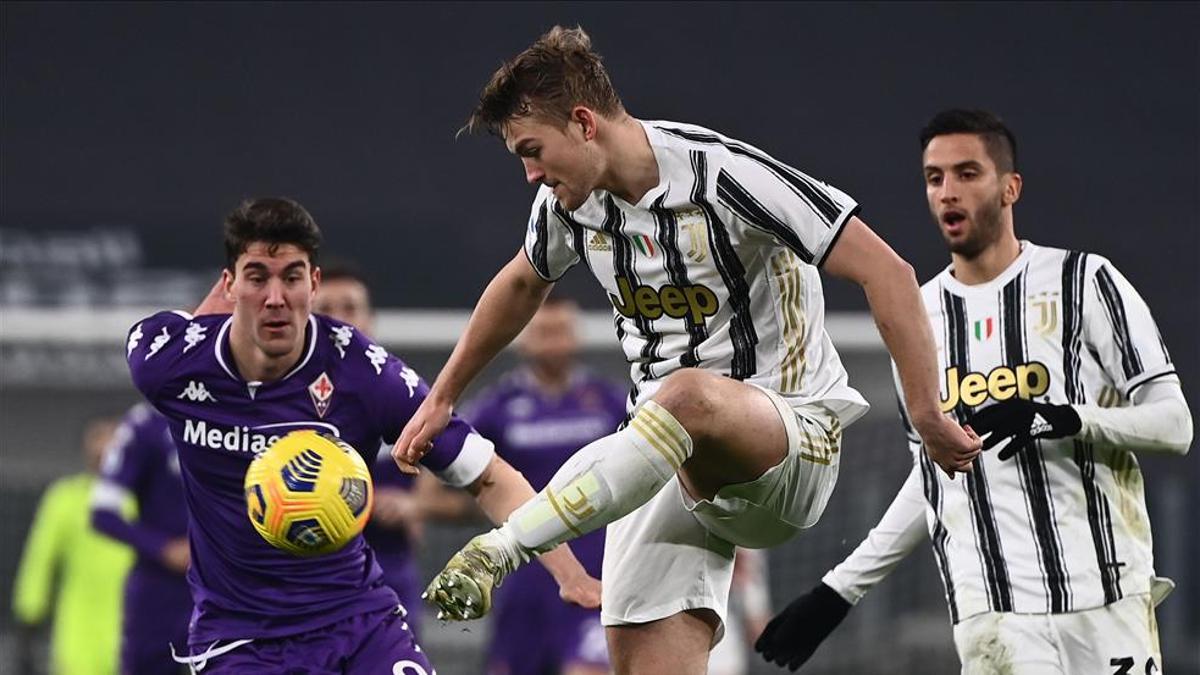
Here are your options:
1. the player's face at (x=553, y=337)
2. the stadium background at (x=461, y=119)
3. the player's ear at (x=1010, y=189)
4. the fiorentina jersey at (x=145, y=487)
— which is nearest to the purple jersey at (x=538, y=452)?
the player's face at (x=553, y=337)

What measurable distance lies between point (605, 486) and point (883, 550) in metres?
1.44

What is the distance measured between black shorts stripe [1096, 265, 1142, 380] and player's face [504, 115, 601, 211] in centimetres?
151

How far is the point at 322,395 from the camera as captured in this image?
182 inches

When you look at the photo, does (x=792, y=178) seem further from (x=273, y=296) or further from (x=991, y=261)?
(x=273, y=296)

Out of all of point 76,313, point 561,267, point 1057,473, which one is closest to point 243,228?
point 561,267

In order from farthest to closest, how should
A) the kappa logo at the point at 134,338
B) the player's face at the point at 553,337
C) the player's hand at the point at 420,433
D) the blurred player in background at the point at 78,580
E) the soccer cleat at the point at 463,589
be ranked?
the blurred player in background at the point at 78,580 → the player's face at the point at 553,337 → the kappa logo at the point at 134,338 → the player's hand at the point at 420,433 → the soccer cleat at the point at 463,589

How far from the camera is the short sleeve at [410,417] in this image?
14.6 ft

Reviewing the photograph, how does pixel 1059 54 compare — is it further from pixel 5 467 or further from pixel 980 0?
pixel 5 467

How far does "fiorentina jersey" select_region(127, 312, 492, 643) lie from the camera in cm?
448

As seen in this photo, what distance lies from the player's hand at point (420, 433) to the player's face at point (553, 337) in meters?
3.42

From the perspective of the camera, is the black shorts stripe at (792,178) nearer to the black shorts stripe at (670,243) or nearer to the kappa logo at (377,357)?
the black shorts stripe at (670,243)

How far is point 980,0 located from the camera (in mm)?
13430

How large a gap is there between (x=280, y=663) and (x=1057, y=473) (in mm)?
2117

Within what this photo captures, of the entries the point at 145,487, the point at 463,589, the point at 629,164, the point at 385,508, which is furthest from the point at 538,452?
the point at 463,589
